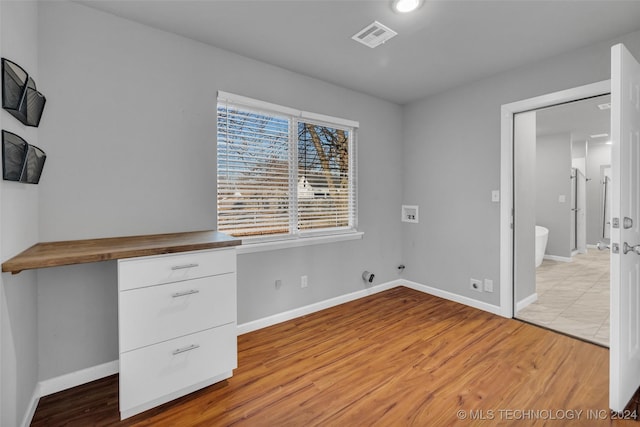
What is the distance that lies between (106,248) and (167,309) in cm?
46

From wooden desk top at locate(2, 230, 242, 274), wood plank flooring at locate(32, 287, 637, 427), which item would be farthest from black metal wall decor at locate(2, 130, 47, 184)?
wood plank flooring at locate(32, 287, 637, 427)

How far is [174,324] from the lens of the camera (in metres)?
1.66

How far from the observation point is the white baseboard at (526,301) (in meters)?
3.06

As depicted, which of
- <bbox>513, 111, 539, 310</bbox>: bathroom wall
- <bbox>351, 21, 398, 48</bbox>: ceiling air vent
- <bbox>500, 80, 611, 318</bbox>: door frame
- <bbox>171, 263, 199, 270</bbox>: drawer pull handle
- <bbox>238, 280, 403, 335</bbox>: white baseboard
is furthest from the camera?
<bbox>513, 111, 539, 310</bbox>: bathroom wall

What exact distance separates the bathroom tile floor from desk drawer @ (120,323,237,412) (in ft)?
9.28

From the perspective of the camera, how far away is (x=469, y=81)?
3068 millimetres

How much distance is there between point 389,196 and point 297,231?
1446mm

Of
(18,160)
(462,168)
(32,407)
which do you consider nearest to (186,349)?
(32,407)

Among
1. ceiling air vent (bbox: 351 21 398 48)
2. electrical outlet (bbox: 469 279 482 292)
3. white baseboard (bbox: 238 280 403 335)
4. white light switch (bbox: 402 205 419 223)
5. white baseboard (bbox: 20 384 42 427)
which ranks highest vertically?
ceiling air vent (bbox: 351 21 398 48)

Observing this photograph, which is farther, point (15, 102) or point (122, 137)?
point (122, 137)

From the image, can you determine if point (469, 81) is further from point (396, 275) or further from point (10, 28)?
point (10, 28)

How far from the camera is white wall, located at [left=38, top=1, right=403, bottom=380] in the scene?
1.78 m

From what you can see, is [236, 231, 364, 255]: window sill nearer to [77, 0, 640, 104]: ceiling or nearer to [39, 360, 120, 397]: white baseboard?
[39, 360, 120, 397]: white baseboard

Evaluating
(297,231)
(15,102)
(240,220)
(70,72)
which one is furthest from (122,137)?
(297,231)
